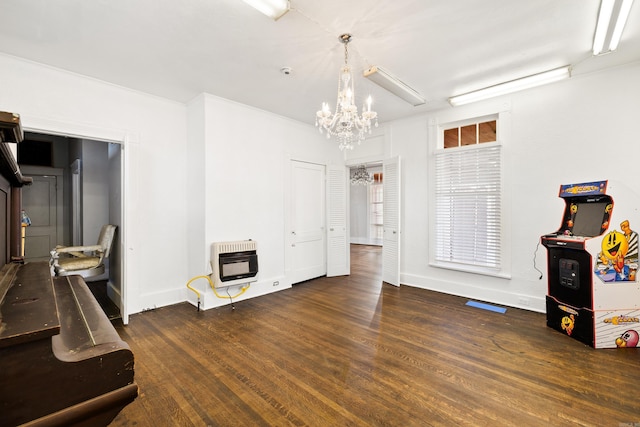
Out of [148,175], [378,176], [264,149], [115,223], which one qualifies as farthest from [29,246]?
[378,176]

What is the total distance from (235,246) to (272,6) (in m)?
2.82

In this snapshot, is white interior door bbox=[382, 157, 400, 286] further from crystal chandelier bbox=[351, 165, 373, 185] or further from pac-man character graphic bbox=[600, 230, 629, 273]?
crystal chandelier bbox=[351, 165, 373, 185]

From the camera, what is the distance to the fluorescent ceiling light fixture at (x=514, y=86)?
316 cm

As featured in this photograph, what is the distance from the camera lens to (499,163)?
153 inches

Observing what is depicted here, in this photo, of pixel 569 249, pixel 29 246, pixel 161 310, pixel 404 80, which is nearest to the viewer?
pixel 569 249

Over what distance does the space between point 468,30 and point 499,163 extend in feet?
6.76

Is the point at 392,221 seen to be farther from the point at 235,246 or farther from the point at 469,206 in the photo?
the point at 235,246

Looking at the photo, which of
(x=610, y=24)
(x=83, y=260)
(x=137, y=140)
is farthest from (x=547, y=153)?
(x=83, y=260)

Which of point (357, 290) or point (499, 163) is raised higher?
point (499, 163)

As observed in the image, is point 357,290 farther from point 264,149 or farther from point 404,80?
point 404,80

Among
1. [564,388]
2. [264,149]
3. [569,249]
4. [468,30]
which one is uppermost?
[468,30]

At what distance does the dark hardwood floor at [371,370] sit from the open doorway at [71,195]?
2221 mm

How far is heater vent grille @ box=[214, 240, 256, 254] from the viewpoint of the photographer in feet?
12.2

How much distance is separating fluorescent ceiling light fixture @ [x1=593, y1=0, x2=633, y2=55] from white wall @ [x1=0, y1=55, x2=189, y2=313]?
460cm
